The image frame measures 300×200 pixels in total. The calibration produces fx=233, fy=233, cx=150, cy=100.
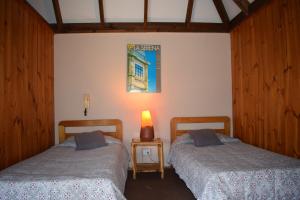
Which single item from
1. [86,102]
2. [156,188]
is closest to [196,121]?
[156,188]

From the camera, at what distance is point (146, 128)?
348cm

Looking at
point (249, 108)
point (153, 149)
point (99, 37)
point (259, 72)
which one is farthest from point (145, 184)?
point (99, 37)

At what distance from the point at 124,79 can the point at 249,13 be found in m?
2.10

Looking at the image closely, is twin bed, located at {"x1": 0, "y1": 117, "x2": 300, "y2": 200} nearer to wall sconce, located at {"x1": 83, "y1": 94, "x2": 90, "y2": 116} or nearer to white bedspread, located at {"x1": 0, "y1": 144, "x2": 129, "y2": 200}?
white bedspread, located at {"x1": 0, "y1": 144, "x2": 129, "y2": 200}

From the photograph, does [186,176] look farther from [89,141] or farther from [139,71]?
[139,71]

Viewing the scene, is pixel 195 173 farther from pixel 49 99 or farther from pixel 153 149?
pixel 49 99

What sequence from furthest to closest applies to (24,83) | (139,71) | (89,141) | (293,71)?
(139,71) < (89,141) < (24,83) < (293,71)

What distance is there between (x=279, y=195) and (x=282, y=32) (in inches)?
69.4

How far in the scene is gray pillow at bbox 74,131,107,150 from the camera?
309cm

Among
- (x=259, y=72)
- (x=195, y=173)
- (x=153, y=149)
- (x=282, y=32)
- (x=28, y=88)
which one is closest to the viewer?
(x=195, y=173)

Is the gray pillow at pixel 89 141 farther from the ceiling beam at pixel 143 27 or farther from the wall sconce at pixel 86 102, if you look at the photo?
the ceiling beam at pixel 143 27

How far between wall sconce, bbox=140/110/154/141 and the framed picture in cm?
46

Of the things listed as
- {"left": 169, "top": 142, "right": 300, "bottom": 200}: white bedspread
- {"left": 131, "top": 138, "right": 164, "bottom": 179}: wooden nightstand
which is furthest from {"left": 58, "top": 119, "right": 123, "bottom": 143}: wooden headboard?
{"left": 169, "top": 142, "right": 300, "bottom": 200}: white bedspread

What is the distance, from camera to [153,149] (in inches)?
151
